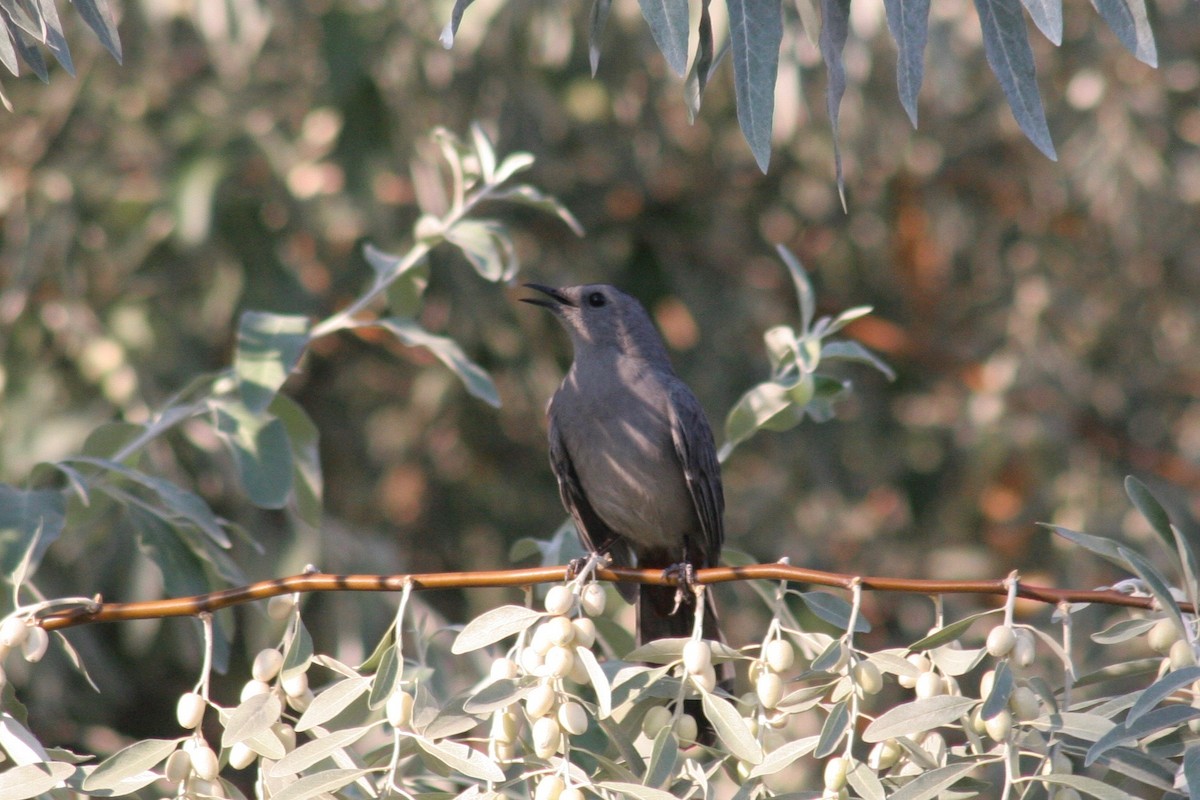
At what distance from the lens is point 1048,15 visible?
2.40 meters

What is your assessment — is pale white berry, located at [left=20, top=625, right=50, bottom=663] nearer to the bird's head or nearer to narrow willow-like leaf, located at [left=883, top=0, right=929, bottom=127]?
narrow willow-like leaf, located at [left=883, top=0, right=929, bottom=127]

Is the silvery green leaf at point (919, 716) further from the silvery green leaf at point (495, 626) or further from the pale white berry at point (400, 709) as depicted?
the pale white berry at point (400, 709)

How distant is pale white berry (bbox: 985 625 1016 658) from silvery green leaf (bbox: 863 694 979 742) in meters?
0.10

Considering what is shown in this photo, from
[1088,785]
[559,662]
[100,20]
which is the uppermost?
[100,20]

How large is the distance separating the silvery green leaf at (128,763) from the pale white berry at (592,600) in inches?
32.9

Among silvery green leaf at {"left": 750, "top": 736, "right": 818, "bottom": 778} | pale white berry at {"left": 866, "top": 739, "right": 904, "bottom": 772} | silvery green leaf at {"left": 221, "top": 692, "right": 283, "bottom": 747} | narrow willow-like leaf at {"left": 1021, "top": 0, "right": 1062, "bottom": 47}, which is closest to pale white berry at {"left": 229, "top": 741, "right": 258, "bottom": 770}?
silvery green leaf at {"left": 221, "top": 692, "right": 283, "bottom": 747}

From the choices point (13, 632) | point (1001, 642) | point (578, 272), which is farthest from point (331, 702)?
point (578, 272)

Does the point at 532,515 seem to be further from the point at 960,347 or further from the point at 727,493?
the point at 960,347

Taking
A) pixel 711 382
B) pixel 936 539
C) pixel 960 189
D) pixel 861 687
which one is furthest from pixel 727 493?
pixel 861 687

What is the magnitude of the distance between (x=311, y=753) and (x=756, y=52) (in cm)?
153

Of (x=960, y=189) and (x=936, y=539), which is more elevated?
(x=960, y=189)

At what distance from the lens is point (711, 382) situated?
7.18 meters

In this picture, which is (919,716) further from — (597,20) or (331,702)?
(597,20)

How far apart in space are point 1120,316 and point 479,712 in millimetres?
6960
